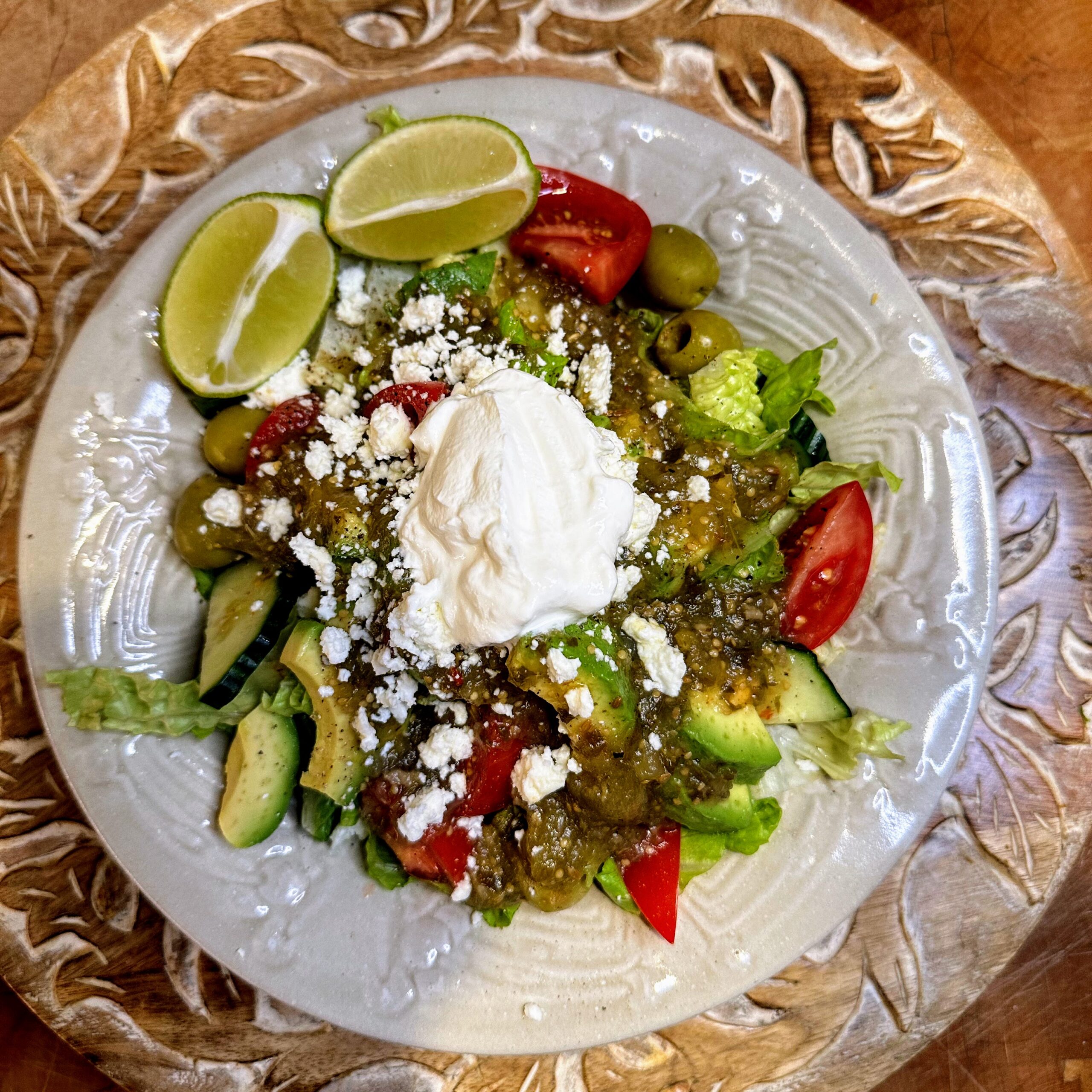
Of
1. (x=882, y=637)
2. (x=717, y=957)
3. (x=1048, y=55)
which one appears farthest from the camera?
(x=1048, y=55)

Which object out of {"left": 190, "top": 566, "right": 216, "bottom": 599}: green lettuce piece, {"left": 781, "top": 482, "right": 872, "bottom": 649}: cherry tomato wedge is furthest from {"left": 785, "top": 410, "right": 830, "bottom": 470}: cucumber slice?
{"left": 190, "top": 566, "right": 216, "bottom": 599}: green lettuce piece

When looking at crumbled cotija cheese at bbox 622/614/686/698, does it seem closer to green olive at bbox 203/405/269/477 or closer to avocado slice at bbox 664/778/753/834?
avocado slice at bbox 664/778/753/834

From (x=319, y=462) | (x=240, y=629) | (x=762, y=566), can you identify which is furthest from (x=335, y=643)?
(x=762, y=566)

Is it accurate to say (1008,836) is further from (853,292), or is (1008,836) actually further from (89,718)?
(89,718)

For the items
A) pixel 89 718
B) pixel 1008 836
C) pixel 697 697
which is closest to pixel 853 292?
pixel 697 697

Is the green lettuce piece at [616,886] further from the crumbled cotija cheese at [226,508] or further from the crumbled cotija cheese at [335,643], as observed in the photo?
the crumbled cotija cheese at [226,508]
